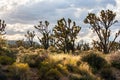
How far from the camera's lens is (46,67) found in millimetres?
21531

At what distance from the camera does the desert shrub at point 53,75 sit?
2043cm

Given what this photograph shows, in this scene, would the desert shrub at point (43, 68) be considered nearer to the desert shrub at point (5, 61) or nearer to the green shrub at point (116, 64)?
the desert shrub at point (5, 61)

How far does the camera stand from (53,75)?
20.6 meters

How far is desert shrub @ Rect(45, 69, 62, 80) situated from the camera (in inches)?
804

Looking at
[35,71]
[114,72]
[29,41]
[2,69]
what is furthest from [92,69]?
[29,41]

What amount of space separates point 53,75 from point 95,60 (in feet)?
23.2

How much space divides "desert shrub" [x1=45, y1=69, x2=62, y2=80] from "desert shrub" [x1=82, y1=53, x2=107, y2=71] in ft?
19.2

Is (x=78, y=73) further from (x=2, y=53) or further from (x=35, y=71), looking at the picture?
(x=2, y=53)

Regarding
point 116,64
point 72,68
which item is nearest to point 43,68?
point 72,68

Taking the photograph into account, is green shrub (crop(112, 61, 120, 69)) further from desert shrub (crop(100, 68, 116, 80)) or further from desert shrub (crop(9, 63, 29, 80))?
desert shrub (crop(9, 63, 29, 80))

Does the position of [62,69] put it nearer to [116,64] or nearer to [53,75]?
[53,75]

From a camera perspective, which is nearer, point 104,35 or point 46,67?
Result: point 46,67

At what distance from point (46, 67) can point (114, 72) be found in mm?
6198

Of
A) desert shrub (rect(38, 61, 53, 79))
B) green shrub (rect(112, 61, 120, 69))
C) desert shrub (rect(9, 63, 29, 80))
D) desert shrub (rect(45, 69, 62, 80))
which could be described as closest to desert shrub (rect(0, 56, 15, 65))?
desert shrub (rect(9, 63, 29, 80))
